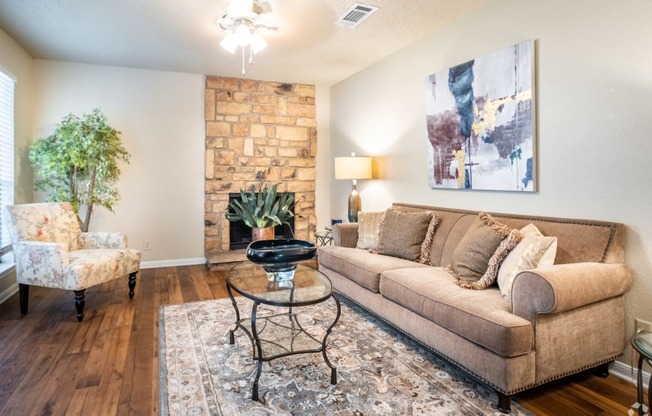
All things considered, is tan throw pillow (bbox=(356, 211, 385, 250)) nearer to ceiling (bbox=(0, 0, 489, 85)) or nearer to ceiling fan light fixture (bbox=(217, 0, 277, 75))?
ceiling (bbox=(0, 0, 489, 85))

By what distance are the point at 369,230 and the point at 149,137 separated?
314 cm

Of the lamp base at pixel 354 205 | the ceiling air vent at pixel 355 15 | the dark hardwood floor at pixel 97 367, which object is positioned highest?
the ceiling air vent at pixel 355 15

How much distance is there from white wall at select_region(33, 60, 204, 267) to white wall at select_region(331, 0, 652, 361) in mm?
3217

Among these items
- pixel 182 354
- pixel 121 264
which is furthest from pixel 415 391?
pixel 121 264

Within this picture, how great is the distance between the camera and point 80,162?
156 inches

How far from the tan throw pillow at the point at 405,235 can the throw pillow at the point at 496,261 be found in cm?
84

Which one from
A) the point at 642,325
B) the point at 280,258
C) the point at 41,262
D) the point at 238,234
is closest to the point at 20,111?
the point at 41,262

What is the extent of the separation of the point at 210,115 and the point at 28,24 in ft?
6.80

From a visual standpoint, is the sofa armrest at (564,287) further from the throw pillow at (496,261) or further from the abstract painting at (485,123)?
the abstract painting at (485,123)

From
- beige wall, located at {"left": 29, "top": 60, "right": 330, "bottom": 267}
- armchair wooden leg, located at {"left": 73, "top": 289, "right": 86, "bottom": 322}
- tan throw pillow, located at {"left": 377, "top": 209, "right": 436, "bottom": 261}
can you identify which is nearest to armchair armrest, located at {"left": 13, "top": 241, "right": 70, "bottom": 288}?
armchair wooden leg, located at {"left": 73, "top": 289, "right": 86, "bottom": 322}

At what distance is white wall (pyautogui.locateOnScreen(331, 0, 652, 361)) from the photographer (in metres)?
2.05

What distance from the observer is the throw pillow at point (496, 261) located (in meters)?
2.28

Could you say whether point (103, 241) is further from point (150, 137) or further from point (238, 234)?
point (238, 234)

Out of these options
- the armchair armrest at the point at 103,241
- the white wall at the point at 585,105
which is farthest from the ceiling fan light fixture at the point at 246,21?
the armchair armrest at the point at 103,241
